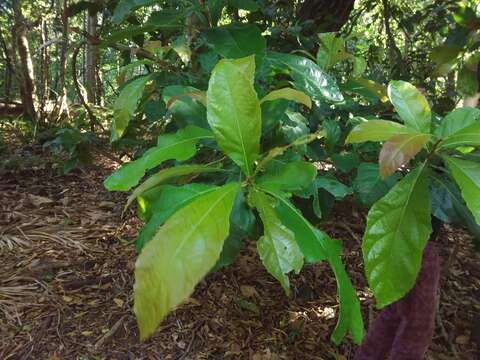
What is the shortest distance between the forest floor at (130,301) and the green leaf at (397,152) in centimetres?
109

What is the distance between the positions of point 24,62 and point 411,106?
422 centimetres

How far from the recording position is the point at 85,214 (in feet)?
7.89

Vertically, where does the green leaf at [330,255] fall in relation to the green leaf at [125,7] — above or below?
below

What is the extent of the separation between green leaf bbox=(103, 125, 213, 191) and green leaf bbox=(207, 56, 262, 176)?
15cm

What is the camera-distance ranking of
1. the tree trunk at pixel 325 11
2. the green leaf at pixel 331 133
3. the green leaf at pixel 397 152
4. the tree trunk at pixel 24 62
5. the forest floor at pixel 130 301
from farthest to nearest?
the tree trunk at pixel 24 62
the tree trunk at pixel 325 11
the forest floor at pixel 130 301
the green leaf at pixel 331 133
the green leaf at pixel 397 152

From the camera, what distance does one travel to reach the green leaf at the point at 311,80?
0.90 m

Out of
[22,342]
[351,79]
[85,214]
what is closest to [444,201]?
[351,79]

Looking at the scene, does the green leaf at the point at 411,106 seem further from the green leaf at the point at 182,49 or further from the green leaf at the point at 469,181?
the green leaf at the point at 182,49

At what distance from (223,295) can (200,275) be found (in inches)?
58.2

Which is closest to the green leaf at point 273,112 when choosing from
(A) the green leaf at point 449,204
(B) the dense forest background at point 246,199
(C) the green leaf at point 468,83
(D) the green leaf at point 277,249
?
(B) the dense forest background at point 246,199

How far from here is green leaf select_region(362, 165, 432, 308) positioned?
59 cm

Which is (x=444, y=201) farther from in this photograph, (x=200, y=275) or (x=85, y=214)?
(x=85, y=214)

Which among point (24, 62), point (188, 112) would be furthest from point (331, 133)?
point (24, 62)

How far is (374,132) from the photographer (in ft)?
2.02
